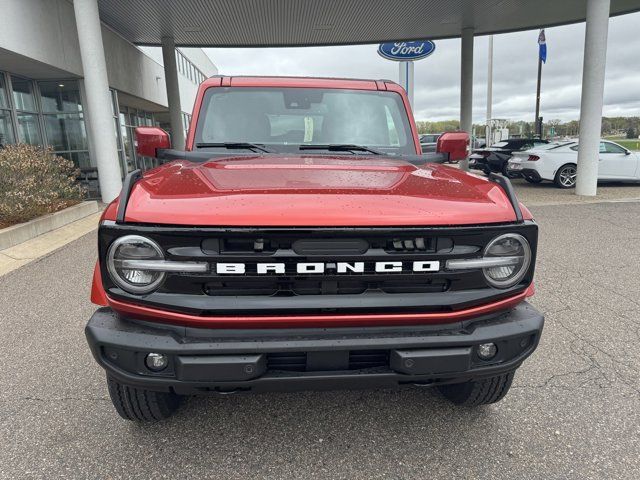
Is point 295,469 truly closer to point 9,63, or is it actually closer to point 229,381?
point 229,381

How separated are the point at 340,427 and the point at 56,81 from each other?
46.1ft

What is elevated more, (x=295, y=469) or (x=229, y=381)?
(x=229, y=381)

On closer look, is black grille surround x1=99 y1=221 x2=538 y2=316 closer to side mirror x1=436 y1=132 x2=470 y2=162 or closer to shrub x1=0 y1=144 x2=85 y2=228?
side mirror x1=436 y1=132 x2=470 y2=162

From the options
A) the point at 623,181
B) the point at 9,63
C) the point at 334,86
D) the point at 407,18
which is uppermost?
the point at 407,18

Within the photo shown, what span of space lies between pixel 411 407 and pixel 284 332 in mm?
1206

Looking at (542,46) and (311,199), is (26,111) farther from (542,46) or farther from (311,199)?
(542,46)

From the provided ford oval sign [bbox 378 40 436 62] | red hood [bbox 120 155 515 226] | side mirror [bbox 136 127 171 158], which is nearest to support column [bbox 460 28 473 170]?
ford oval sign [bbox 378 40 436 62]

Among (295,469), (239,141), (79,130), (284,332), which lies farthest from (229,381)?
(79,130)

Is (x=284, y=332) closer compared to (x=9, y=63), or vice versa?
(x=284, y=332)

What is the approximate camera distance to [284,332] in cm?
180

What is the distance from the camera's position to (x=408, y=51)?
2278cm

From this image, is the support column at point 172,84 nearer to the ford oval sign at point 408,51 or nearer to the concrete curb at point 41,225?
the concrete curb at point 41,225

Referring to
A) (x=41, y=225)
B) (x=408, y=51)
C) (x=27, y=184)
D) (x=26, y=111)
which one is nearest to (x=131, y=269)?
(x=27, y=184)

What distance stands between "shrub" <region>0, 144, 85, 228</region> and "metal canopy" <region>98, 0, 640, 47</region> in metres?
7.63
